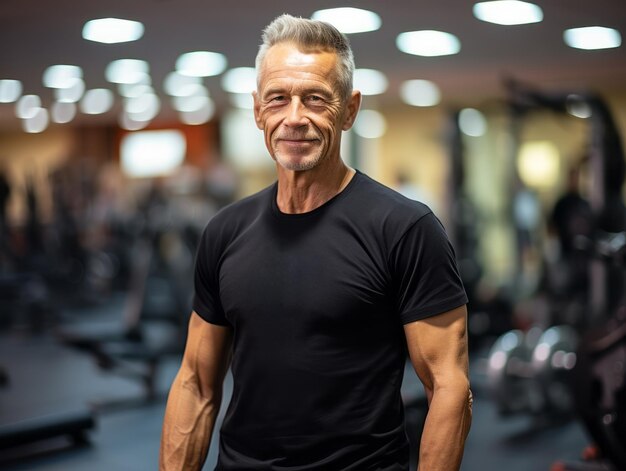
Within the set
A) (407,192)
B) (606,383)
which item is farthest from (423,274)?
(407,192)

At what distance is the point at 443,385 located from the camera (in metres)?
1.14

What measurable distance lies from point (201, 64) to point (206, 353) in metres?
5.82

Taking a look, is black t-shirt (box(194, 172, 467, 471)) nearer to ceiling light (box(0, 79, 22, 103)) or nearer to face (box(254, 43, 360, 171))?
face (box(254, 43, 360, 171))

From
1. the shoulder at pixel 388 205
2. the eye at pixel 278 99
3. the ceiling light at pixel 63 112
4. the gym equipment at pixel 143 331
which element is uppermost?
the eye at pixel 278 99

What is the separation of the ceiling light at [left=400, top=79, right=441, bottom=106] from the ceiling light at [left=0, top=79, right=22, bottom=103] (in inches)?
158

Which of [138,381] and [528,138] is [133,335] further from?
[528,138]

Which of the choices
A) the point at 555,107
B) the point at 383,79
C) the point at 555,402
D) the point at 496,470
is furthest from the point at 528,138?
the point at 496,470

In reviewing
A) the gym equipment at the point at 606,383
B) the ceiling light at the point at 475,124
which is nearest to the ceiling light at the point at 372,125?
the ceiling light at the point at 475,124

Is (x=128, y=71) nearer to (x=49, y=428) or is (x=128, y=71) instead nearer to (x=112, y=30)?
(x=112, y=30)

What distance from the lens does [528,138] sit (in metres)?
10.2

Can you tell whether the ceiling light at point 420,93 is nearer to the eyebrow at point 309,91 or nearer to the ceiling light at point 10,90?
the ceiling light at point 10,90

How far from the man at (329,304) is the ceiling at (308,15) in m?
3.34

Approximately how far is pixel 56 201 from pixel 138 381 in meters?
4.27

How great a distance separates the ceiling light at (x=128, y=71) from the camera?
21.7 feet
